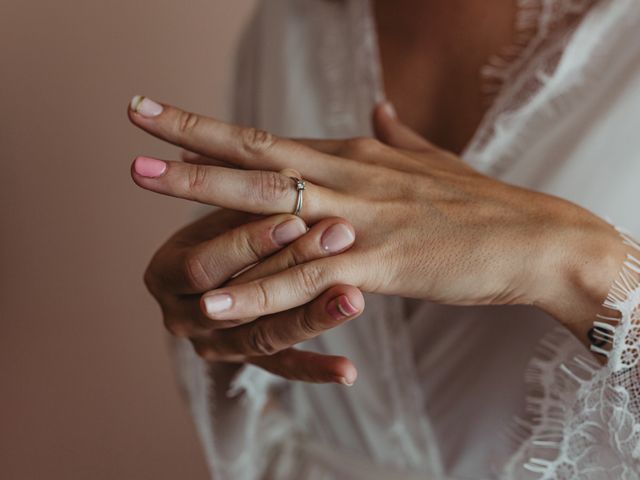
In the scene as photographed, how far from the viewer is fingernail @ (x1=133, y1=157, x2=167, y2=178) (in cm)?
46

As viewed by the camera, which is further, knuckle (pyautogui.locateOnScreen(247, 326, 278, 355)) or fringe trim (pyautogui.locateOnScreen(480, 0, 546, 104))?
fringe trim (pyautogui.locateOnScreen(480, 0, 546, 104))

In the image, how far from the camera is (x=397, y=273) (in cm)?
47

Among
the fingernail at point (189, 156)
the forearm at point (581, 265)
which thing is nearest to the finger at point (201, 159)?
Result: the fingernail at point (189, 156)

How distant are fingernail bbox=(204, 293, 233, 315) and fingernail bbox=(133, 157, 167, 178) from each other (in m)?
0.08

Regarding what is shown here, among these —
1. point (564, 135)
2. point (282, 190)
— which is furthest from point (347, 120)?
point (282, 190)

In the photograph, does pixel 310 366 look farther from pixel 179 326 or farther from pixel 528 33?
pixel 528 33

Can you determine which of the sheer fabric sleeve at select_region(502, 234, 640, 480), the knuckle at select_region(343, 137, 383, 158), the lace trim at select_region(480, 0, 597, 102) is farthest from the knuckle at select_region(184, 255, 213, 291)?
the lace trim at select_region(480, 0, 597, 102)

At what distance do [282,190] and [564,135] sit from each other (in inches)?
11.7

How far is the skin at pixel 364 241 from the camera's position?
0.45 m

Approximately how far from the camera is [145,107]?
1.63 ft

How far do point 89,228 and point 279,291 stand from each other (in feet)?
1.50

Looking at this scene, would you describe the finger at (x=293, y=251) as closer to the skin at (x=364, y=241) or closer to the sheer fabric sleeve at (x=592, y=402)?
the skin at (x=364, y=241)

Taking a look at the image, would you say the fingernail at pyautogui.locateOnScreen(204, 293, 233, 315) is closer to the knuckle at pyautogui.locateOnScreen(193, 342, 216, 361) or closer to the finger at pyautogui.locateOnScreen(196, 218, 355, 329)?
the finger at pyautogui.locateOnScreen(196, 218, 355, 329)

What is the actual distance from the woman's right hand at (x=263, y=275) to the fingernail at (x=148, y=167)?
0.17 feet
